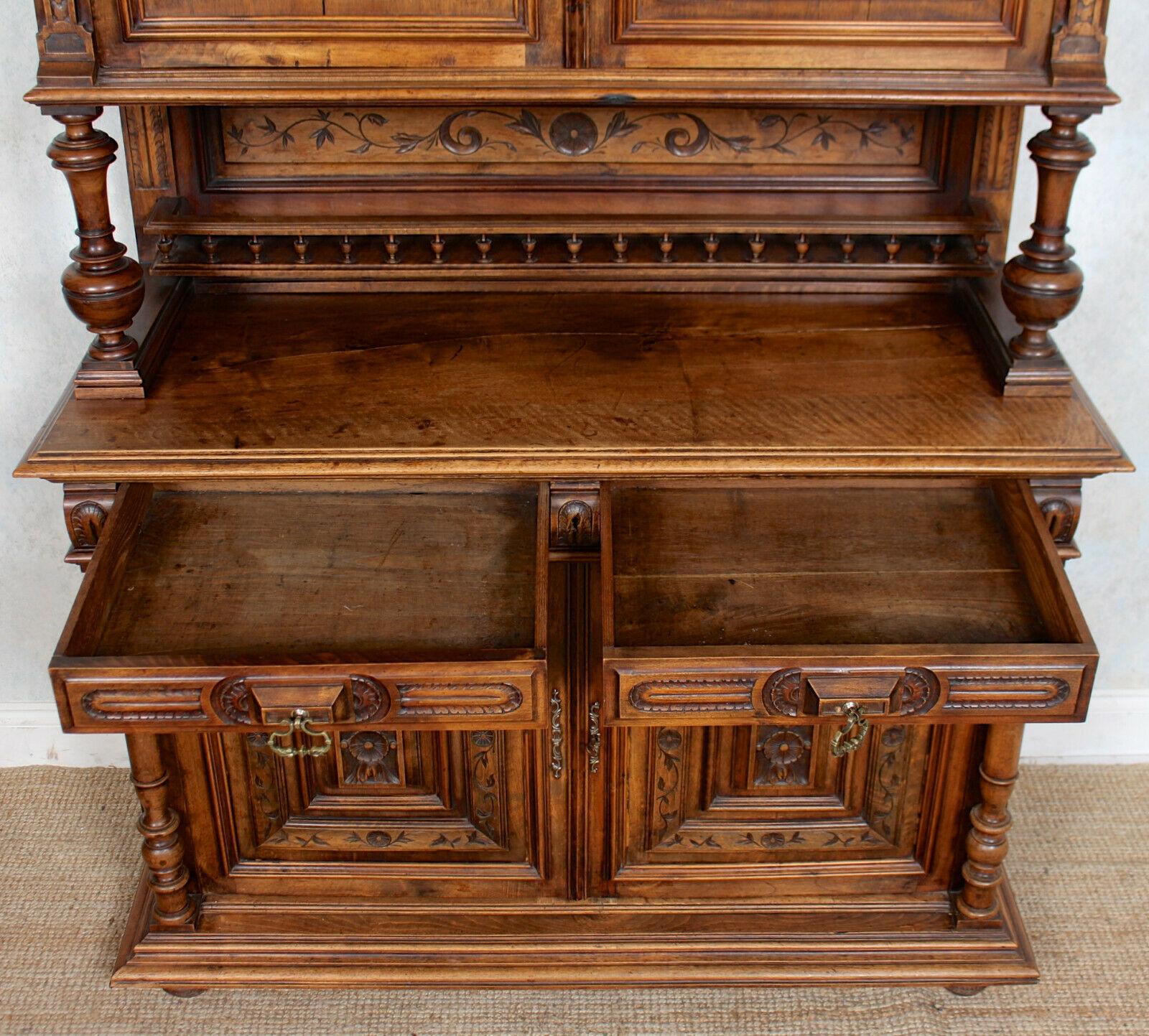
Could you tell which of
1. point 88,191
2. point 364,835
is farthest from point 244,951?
point 88,191

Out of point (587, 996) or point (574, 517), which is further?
point (587, 996)

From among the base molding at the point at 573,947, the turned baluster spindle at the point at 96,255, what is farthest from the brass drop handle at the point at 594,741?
the turned baluster spindle at the point at 96,255

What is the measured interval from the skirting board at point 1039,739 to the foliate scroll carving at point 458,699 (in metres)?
1.03

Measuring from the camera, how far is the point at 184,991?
1907 millimetres

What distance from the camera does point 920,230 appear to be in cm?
181

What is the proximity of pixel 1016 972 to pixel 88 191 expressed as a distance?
4.90ft

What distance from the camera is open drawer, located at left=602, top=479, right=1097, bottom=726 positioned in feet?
4.83

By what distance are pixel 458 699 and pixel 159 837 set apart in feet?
1.65

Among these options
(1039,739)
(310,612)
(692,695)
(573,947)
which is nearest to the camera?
(692,695)

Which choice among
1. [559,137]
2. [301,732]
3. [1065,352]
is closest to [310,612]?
[301,732]

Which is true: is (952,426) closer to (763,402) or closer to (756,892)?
(763,402)

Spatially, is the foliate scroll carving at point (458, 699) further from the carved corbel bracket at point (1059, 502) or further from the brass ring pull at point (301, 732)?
the carved corbel bracket at point (1059, 502)

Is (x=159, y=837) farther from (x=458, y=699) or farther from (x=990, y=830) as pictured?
(x=990, y=830)

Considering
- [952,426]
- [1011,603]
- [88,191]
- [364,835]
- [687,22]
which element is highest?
[687,22]
